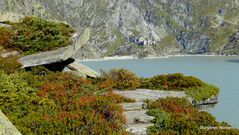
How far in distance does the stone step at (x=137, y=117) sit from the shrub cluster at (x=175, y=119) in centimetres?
37

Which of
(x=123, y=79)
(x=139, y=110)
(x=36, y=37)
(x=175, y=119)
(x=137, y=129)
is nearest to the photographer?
(x=137, y=129)

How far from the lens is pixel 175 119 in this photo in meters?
20.6

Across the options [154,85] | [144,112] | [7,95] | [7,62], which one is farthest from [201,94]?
[7,95]

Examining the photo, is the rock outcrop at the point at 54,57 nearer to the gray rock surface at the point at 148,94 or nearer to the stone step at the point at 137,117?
the gray rock surface at the point at 148,94

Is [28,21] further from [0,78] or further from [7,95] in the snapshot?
[7,95]

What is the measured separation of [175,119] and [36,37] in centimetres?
1800

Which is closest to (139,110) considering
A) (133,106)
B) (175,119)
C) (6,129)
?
(133,106)

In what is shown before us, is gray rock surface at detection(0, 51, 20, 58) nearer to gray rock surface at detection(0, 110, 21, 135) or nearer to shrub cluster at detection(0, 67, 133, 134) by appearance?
shrub cluster at detection(0, 67, 133, 134)

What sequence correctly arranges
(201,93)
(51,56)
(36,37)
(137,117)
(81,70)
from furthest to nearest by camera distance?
(81,70) → (36,37) → (201,93) → (51,56) → (137,117)

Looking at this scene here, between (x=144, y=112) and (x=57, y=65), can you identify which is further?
(x=57, y=65)

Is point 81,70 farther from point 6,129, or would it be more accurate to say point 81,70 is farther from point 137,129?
point 6,129

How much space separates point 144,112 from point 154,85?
12724 mm

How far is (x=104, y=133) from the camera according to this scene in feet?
53.8

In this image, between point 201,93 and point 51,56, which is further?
point 201,93
